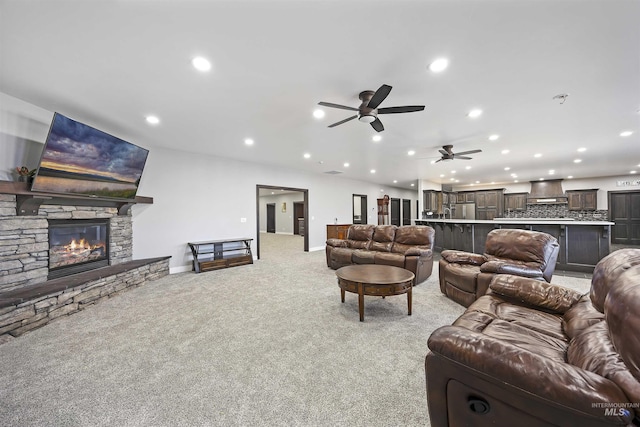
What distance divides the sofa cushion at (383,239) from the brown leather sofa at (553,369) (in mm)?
3306

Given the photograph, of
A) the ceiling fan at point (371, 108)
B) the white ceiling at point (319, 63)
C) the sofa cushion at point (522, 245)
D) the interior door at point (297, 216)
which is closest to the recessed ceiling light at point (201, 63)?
the white ceiling at point (319, 63)

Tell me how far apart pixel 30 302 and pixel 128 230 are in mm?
2134

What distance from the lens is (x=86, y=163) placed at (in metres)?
3.42

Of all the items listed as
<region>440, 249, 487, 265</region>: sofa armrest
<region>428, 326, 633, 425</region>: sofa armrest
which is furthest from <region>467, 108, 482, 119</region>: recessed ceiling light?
<region>428, 326, 633, 425</region>: sofa armrest

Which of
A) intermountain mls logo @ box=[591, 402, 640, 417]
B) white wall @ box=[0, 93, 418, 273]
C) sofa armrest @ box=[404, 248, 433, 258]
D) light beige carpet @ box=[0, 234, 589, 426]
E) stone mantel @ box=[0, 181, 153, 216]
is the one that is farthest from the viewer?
sofa armrest @ box=[404, 248, 433, 258]

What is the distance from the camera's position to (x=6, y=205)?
285 cm

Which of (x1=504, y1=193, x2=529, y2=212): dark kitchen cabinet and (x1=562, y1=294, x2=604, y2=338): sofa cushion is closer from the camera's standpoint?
(x1=562, y1=294, x2=604, y2=338): sofa cushion

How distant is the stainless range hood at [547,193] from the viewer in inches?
383

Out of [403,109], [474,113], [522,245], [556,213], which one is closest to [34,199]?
[403,109]

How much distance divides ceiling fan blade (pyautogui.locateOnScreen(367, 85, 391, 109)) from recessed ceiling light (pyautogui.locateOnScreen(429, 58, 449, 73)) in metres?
0.48

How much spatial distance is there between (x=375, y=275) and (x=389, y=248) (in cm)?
199

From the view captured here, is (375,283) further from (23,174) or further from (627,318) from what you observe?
(23,174)

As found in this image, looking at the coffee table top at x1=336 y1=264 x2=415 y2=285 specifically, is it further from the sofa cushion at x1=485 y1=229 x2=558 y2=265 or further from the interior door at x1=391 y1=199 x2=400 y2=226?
the interior door at x1=391 y1=199 x2=400 y2=226

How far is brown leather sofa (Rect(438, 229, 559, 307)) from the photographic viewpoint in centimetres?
300
